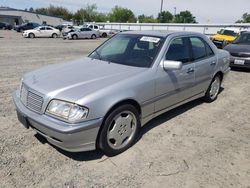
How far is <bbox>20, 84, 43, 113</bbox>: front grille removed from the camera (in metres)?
3.09

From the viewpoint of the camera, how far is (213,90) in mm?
5711

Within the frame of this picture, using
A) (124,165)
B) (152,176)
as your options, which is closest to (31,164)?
(124,165)

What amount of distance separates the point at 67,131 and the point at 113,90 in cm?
76

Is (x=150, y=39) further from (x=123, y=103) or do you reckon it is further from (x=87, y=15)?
(x=87, y=15)

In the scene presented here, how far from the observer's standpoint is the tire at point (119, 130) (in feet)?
10.5

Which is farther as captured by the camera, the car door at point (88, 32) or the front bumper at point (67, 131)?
the car door at point (88, 32)

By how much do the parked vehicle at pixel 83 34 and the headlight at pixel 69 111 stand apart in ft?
86.2

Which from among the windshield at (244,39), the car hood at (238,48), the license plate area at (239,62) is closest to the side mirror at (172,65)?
the license plate area at (239,62)

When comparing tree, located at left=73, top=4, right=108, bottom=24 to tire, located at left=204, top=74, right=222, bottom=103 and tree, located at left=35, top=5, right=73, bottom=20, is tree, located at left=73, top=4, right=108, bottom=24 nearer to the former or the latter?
tree, located at left=35, top=5, right=73, bottom=20

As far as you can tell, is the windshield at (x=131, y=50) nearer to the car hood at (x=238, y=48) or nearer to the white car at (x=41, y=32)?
the car hood at (x=238, y=48)

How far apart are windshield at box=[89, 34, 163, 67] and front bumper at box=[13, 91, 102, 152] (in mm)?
1368

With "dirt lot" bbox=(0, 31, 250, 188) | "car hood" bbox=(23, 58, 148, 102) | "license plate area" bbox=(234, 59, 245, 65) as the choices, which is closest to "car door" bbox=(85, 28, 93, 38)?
"license plate area" bbox=(234, 59, 245, 65)

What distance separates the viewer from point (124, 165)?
3.24 m

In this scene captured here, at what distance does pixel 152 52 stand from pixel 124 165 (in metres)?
1.80
